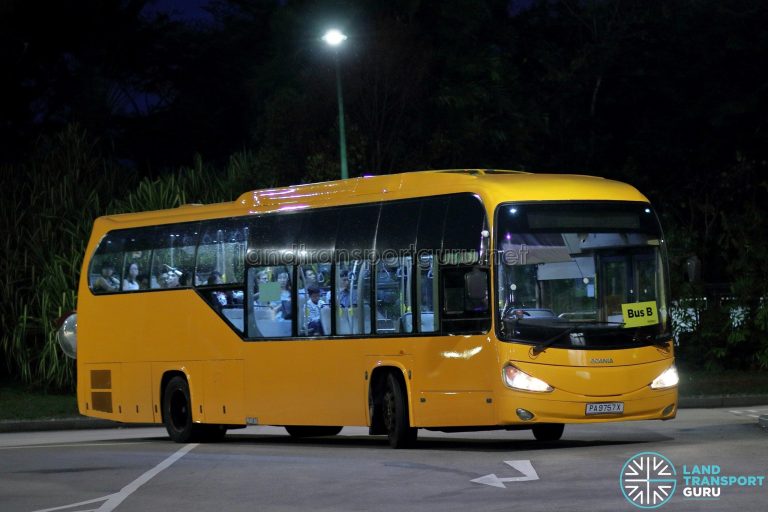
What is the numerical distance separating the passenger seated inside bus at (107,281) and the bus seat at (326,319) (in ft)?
17.5

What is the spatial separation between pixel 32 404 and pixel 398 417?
1407 centimetres

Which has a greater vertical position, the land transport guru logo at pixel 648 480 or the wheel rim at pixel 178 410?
the wheel rim at pixel 178 410

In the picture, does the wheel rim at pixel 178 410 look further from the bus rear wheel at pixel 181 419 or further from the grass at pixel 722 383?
the grass at pixel 722 383

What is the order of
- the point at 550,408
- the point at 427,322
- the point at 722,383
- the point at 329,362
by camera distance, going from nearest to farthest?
1. the point at 550,408
2. the point at 427,322
3. the point at 329,362
4. the point at 722,383

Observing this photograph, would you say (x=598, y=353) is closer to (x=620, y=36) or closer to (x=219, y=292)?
(x=219, y=292)

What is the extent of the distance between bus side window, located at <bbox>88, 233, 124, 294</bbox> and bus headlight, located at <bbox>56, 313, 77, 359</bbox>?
120cm

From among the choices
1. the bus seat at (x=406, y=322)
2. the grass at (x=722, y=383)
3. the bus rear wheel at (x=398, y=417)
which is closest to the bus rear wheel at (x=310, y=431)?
the bus rear wheel at (x=398, y=417)

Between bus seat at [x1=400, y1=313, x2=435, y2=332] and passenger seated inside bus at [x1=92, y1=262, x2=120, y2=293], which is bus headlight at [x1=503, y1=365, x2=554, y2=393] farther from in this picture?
passenger seated inside bus at [x1=92, y1=262, x2=120, y2=293]

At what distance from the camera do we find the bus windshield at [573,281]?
59.6ft

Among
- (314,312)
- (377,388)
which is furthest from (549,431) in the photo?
(314,312)

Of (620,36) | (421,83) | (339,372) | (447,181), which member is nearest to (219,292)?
(339,372)

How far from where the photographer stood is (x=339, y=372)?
2044cm

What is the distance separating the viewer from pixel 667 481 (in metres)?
14.2

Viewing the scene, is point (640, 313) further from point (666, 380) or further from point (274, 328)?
point (274, 328)
